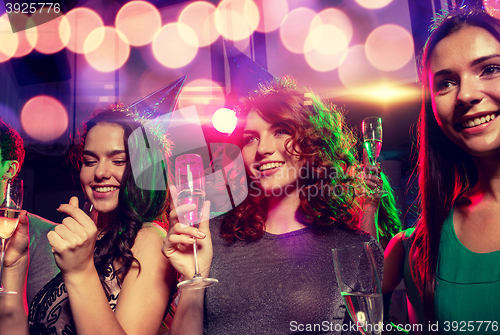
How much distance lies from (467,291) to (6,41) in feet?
15.3

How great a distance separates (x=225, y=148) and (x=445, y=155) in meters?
0.98

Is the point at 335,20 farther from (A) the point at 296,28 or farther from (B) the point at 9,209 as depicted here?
(B) the point at 9,209

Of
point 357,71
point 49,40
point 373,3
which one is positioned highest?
point 373,3

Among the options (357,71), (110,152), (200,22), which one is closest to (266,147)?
(110,152)

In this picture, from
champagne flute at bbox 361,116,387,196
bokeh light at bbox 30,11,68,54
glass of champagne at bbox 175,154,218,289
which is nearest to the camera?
glass of champagne at bbox 175,154,218,289

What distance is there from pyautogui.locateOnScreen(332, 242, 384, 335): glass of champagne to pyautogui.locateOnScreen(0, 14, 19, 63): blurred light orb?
4.30m

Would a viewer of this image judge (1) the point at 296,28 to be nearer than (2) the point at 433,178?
No

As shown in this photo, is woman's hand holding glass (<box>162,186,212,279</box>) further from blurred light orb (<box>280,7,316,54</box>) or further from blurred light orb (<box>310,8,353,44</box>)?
blurred light orb (<box>280,7,316,54</box>)

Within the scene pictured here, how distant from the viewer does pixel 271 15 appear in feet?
14.5

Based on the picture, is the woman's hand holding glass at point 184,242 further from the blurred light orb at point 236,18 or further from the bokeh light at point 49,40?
the blurred light orb at point 236,18

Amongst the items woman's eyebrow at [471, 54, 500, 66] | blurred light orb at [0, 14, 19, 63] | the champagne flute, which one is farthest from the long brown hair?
blurred light orb at [0, 14, 19, 63]

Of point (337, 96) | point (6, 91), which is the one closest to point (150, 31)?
point (6, 91)

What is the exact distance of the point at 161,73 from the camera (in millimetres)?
4723

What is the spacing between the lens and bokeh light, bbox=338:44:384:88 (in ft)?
11.4
